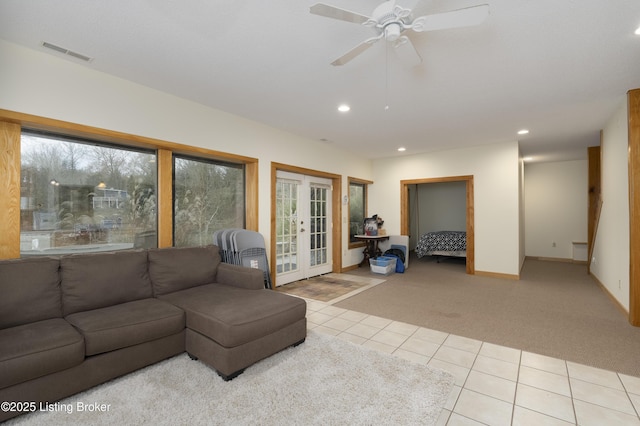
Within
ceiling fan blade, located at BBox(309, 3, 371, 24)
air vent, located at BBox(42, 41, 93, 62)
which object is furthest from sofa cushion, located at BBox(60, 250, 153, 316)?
ceiling fan blade, located at BBox(309, 3, 371, 24)

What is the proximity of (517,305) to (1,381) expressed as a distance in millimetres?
5107

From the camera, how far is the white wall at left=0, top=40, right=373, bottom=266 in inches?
98.0

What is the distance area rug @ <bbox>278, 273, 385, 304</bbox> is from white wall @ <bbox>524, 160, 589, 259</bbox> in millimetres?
5315

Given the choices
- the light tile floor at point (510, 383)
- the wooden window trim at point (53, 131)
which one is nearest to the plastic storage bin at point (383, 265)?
the light tile floor at point (510, 383)

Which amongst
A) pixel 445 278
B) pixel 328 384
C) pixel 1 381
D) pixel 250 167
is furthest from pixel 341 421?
pixel 445 278

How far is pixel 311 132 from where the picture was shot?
4.99 metres

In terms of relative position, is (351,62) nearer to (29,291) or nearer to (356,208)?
(29,291)

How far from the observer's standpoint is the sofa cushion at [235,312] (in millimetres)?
2203

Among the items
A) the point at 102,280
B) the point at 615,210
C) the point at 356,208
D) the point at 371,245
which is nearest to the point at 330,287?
the point at 371,245

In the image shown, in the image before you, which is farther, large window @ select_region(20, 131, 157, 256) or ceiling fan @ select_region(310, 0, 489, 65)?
large window @ select_region(20, 131, 157, 256)

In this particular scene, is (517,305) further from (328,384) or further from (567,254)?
(567,254)

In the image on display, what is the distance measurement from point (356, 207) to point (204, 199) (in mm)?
3977

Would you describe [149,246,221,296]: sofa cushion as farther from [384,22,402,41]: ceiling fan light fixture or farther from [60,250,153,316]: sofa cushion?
[384,22,402,41]: ceiling fan light fixture

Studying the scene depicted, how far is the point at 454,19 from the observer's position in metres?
1.74
